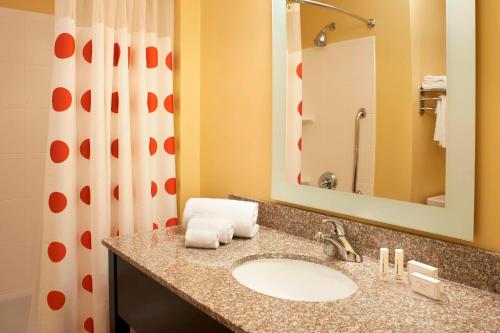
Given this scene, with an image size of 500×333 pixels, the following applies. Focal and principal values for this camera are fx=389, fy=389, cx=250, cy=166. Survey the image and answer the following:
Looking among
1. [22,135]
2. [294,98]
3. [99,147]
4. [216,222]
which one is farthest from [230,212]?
[22,135]

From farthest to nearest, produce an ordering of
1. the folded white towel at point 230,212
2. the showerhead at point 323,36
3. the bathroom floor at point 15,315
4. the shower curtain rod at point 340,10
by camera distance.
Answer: the bathroom floor at point 15,315
the folded white towel at point 230,212
the showerhead at point 323,36
the shower curtain rod at point 340,10

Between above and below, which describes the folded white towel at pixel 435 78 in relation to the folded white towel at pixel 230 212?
above

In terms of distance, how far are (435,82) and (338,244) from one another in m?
0.52

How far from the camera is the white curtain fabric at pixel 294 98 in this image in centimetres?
137

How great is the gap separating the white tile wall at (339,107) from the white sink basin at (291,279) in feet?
0.90

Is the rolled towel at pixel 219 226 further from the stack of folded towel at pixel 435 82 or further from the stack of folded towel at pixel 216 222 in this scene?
the stack of folded towel at pixel 435 82

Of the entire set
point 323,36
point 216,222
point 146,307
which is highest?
point 323,36

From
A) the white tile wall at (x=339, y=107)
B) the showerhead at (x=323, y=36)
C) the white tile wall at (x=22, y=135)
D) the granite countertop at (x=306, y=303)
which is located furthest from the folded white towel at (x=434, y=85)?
the white tile wall at (x=22, y=135)

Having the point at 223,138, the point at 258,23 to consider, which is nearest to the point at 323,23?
the point at 258,23

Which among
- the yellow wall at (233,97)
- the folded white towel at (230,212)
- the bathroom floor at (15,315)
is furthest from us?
the bathroom floor at (15,315)

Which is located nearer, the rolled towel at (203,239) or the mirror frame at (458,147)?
the mirror frame at (458,147)

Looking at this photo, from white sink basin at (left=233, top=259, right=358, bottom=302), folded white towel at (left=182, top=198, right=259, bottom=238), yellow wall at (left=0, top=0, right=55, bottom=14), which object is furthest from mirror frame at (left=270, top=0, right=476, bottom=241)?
yellow wall at (left=0, top=0, right=55, bottom=14)

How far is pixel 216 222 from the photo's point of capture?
1.31 meters

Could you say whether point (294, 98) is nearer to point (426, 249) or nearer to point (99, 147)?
point (426, 249)
